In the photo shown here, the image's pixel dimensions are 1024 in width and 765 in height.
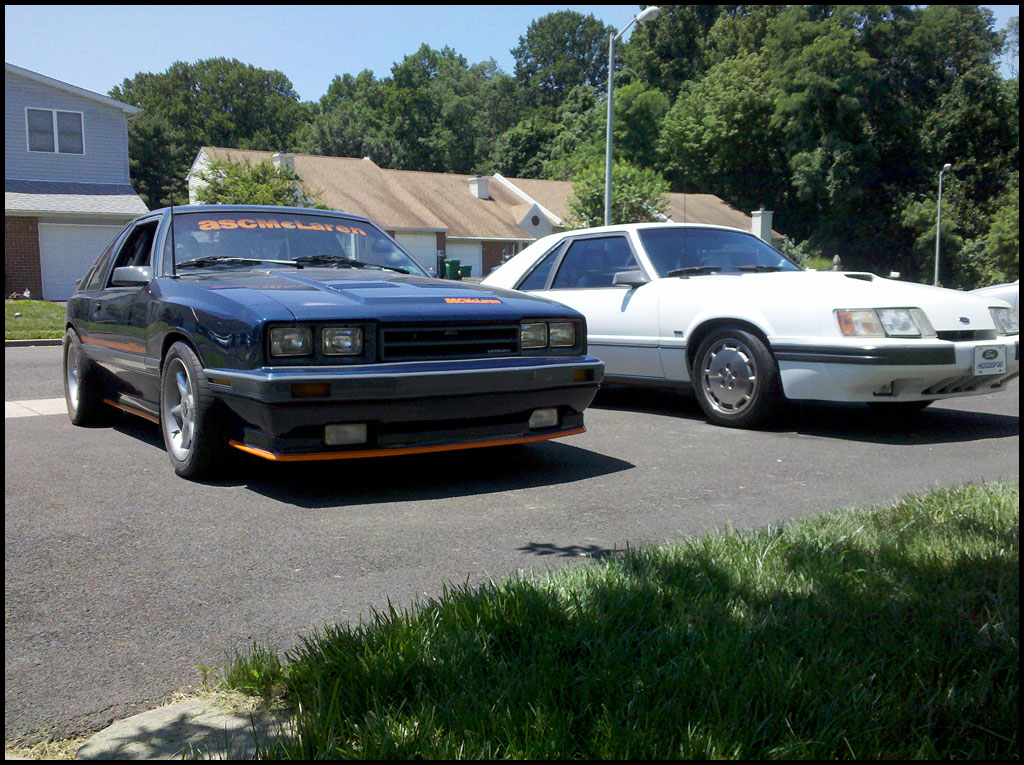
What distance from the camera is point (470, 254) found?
45.3m

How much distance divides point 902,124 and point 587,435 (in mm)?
48195

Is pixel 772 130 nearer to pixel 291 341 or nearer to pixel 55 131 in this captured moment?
pixel 55 131

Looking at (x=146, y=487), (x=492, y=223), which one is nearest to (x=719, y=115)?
(x=492, y=223)

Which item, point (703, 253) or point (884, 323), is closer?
point (884, 323)

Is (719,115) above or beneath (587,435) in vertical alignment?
above

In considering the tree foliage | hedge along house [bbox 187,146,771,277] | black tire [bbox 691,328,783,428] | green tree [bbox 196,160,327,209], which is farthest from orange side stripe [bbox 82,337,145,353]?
hedge along house [bbox 187,146,771,277]

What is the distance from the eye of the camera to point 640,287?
7441 millimetres

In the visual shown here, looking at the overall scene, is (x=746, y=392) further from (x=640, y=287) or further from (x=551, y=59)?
(x=551, y=59)

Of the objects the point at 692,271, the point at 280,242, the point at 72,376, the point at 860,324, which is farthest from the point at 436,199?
the point at 860,324

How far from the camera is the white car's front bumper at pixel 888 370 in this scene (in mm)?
5961

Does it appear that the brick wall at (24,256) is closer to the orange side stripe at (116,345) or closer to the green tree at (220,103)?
the orange side stripe at (116,345)

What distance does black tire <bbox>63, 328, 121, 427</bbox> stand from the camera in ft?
22.3

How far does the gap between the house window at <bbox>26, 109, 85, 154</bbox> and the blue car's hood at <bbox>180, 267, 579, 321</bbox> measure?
25814mm

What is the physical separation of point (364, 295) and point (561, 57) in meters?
83.3
